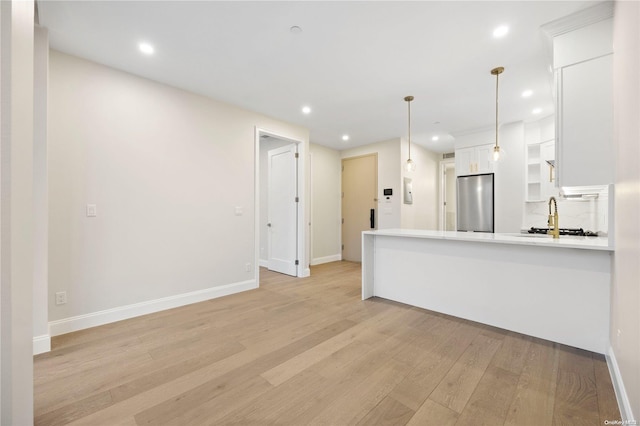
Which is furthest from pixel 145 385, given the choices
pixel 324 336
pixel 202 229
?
pixel 202 229

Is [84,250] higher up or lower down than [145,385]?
higher up

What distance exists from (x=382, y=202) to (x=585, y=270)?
12.5ft

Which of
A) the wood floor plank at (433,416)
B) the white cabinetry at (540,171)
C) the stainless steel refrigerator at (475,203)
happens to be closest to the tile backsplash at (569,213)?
the white cabinetry at (540,171)

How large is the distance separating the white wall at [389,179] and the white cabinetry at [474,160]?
1.18m

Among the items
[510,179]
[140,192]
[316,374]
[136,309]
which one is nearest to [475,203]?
[510,179]

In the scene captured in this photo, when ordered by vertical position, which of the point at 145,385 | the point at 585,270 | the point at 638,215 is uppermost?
the point at 638,215

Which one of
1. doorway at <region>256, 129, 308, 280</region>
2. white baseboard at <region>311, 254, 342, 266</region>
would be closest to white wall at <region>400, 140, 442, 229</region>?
white baseboard at <region>311, 254, 342, 266</region>

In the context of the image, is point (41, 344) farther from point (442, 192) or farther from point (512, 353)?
point (442, 192)

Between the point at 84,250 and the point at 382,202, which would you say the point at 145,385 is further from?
the point at 382,202

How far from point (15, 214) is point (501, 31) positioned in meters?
3.57

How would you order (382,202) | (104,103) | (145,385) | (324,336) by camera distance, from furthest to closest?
(382,202) < (104,103) < (324,336) < (145,385)

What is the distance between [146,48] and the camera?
2535 millimetres

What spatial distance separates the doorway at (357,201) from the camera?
6.04 metres

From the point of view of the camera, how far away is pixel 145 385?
178cm
